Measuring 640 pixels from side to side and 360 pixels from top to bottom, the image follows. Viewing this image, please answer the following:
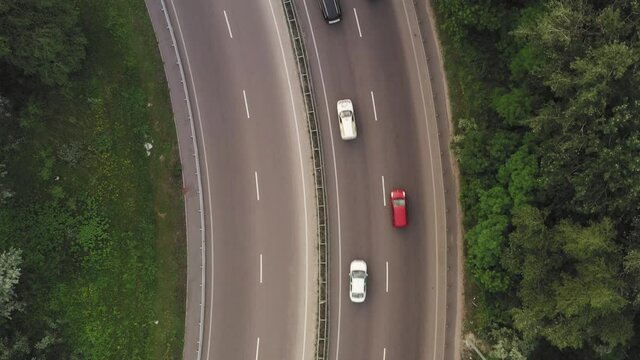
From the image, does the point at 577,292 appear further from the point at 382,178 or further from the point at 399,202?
the point at 382,178

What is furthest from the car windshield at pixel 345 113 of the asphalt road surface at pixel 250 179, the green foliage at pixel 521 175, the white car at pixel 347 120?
the green foliage at pixel 521 175

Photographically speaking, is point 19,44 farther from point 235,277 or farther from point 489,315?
point 489,315

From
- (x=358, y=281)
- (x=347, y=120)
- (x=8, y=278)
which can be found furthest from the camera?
(x=347, y=120)

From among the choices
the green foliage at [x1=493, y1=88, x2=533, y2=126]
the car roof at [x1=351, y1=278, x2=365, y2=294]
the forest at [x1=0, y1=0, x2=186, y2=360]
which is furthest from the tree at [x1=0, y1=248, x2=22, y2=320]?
the green foliage at [x1=493, y1=88, x2=533, y2=126]

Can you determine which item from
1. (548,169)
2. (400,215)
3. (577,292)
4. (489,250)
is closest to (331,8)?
(400,215)

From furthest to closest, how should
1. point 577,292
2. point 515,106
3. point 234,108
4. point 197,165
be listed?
point 234,108 < point 197,165 < point 515,106 < point 577,292

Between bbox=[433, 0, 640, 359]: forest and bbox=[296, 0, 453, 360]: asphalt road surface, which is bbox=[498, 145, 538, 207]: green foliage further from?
bbox=[296, 0, 453, 360]: asphalt road surface
